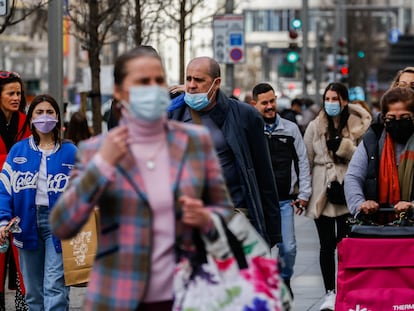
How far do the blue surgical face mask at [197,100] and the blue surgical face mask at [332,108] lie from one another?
3933mm

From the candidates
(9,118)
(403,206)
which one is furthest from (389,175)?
(9,118)

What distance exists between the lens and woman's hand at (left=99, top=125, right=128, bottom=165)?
16.6 ft

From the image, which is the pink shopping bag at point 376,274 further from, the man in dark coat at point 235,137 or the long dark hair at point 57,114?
the long dark hair at point 57,114

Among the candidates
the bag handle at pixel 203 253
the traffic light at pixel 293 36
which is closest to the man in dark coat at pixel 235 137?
the bag handle at pixel 203 253

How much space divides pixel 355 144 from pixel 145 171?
682 cm

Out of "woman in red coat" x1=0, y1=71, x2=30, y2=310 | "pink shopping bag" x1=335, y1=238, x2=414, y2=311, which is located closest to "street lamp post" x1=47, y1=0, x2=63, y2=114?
"woman in red coat" x1=0, y1=71, x2=30, y2=310

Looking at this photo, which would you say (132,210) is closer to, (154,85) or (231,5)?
(154,85)

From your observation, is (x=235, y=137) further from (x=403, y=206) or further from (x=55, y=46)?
(x=55, y=46)

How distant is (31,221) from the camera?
9273 millimetres

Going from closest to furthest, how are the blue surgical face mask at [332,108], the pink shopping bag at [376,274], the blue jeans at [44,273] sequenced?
the pink shopping bag at [376,274]
the blue jeans at [44,273]
the blue surgical face mask at [332,108]

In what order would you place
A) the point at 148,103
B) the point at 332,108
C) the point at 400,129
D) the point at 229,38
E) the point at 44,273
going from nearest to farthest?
the point at 148,103 → the point at 400,129 → the point at 44,273 → the point at 332,108 → the point at 229,38

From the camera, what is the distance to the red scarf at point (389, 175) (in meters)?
8.31

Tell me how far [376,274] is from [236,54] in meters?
16.4

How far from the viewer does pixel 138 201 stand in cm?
513
